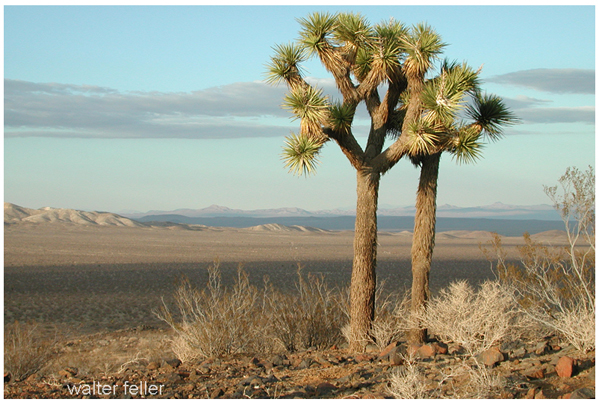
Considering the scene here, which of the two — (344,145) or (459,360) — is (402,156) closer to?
(344,145)

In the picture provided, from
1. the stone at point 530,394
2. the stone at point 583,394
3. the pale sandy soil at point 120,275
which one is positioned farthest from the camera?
the pale sandy soil at point 120,275

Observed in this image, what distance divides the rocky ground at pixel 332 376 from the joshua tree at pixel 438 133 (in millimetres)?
1309

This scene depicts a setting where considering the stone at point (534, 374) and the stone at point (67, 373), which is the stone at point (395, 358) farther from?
the stone at point (67, 373)

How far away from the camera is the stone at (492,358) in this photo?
23.5 feet

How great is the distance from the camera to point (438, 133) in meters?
8.85

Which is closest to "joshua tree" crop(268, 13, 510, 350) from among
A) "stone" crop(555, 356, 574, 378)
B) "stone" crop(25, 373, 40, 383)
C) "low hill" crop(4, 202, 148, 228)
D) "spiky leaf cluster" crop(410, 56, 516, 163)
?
"spiky leaf cluster" crop(410, 56, 516, 163)

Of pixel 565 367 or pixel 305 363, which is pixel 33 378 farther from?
pixel 565 367

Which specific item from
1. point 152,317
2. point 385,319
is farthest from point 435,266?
point 385,319

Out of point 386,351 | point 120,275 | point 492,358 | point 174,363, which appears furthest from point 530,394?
point 120,275

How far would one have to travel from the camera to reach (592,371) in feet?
21.5

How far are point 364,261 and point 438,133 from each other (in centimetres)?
239

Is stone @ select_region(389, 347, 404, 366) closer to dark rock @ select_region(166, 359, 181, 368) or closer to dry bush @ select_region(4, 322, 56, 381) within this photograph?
dark rock @ select_region(166, 359, 181, 368)

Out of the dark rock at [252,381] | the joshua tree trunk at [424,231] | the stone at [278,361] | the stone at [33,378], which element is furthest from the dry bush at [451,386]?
the stone at [33,378]

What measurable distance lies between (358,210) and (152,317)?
797 centimetres
